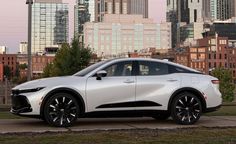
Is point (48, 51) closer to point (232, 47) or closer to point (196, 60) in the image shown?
point (196, 60)

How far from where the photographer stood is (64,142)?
7.63 m

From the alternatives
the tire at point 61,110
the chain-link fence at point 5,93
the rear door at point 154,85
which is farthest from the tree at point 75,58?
the tire at point 61,110

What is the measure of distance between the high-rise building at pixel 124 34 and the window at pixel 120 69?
16368 cm

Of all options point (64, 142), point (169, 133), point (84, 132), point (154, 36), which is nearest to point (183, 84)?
point (169, 133)

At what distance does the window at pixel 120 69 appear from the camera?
10.2m

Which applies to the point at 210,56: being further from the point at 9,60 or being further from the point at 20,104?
the point at 20,104

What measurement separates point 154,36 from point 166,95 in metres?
184

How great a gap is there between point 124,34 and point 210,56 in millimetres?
36929

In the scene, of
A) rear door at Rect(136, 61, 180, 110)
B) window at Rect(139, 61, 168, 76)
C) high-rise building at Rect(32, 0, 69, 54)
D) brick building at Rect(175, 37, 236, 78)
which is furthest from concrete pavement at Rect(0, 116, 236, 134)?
brick building at Rect(175, 37, 236, 78)

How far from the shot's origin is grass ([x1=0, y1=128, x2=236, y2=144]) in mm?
7754

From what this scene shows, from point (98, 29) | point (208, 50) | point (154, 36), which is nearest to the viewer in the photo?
point (208, 50)

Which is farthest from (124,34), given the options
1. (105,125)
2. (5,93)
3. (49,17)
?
(105,125)

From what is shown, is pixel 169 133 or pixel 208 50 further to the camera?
pixel 208 50

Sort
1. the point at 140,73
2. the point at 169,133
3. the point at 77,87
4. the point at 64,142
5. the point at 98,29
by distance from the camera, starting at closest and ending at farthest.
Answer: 1. the point at 64,142
2. the point at 169,133
3. the point at 77,87
4. the point at 140,73
5. the point at 98,29
